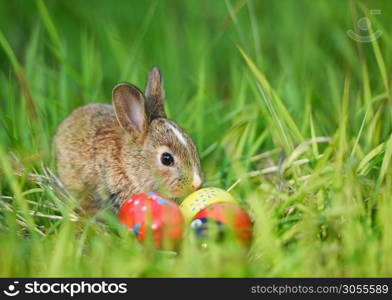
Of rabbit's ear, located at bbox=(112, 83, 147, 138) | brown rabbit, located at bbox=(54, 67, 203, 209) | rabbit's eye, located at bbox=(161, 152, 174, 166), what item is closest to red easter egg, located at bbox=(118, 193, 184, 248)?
brown rabbit, located at bbox=(54, 67, 203, 209)

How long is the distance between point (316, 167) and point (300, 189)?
1.41 feet

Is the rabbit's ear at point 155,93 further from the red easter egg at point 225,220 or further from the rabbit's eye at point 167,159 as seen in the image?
the red easter egg at point 225,220

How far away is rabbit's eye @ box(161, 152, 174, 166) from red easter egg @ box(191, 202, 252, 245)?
2.43ft

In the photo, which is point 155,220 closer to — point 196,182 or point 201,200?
point 201,200

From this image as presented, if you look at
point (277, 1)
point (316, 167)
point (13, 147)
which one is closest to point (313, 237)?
point (316, 167)

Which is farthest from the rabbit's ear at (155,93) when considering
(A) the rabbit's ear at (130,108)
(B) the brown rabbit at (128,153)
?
(A) the rabbit's ear at (130,108)

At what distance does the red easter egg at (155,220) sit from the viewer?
11.3ft

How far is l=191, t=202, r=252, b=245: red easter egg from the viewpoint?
132 inches

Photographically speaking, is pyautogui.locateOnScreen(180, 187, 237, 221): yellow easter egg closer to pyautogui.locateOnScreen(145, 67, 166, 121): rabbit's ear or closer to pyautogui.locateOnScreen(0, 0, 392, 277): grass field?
pyautogui.locateOnScreen(0, 0, 392, 277): grass field

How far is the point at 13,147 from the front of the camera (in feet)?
14.0

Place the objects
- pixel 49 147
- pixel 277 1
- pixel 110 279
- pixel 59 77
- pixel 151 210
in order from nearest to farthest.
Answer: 1. pixel 110 279
2. pixel 151 210
3. pixel 49 147
4. pixel 59 77
5. pixel 277 1

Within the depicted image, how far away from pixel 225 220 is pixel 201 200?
0.44 meters

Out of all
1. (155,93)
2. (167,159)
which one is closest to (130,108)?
(155,93)

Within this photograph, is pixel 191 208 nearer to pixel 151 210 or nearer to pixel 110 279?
pixel 151 210
